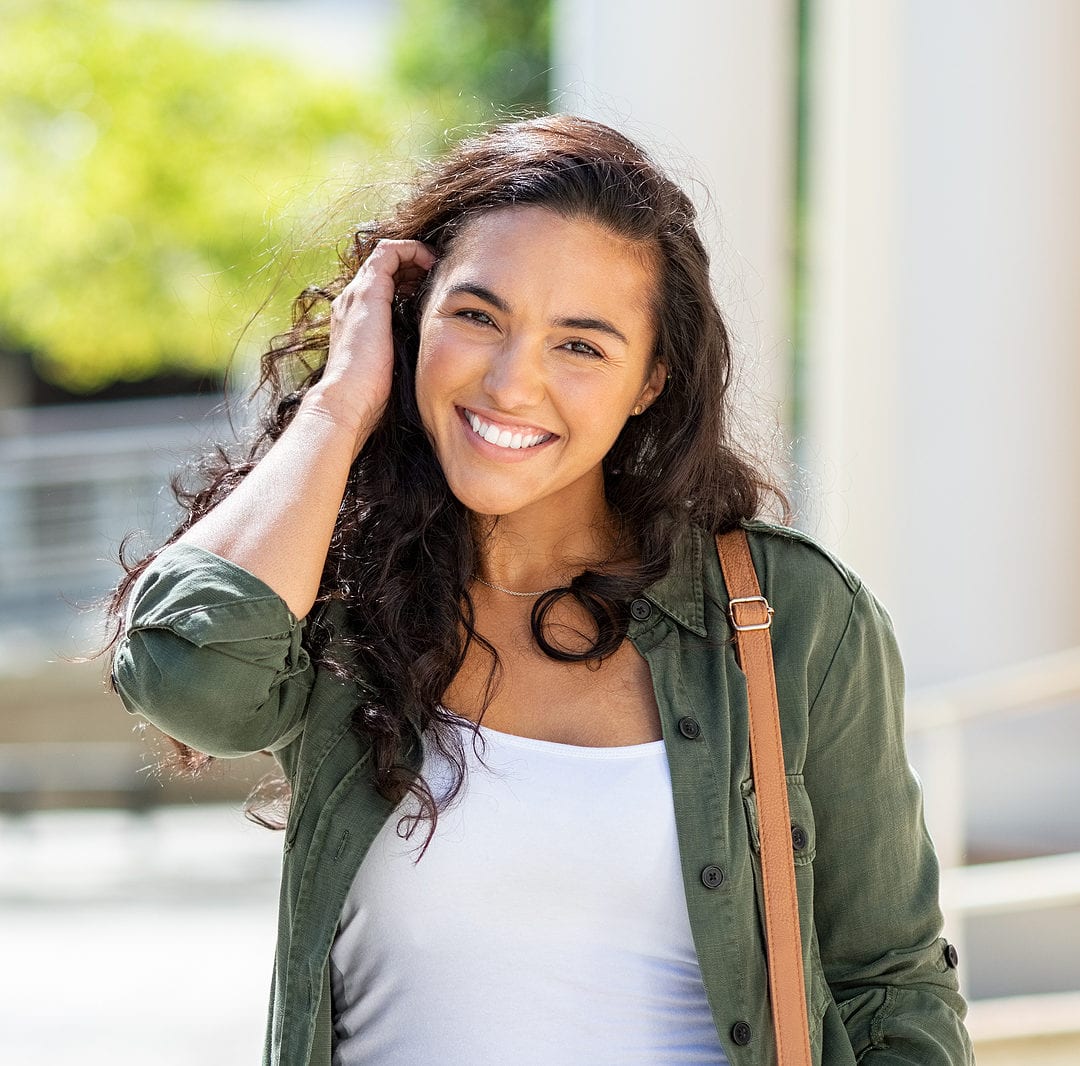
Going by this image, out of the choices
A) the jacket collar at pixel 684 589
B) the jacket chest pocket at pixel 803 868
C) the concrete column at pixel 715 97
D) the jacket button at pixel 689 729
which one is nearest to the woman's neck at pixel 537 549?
the jacket collar at pixel 684 589

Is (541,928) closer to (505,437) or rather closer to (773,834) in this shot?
(773,834)

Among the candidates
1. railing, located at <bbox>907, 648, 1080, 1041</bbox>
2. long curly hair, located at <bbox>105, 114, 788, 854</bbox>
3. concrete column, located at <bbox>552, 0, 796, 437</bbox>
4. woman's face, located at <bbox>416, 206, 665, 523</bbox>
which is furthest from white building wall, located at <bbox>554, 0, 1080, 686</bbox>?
woman's face, located at <bbox>416, 206, 665, 523</bbox>

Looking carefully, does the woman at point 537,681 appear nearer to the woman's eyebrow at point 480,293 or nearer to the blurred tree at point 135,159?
the woman's eyebrow at point 480,293

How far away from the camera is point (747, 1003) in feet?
7.08

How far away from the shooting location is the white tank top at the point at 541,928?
215 cm

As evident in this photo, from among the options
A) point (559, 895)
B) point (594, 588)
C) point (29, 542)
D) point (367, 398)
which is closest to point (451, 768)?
point (559, 895)

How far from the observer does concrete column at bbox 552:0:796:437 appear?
5141mm

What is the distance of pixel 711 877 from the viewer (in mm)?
2152

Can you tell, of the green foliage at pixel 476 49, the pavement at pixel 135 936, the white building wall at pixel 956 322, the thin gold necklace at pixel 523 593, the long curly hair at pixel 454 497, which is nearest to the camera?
the long curly hair at pixel 454 497

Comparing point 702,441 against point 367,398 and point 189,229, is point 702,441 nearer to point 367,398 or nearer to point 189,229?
point 367,398

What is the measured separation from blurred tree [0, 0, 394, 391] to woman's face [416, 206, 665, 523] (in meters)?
11.3

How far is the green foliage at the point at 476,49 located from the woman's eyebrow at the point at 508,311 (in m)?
14.0

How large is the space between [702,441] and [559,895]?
2.44 ft

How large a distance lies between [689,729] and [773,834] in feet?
0.58
